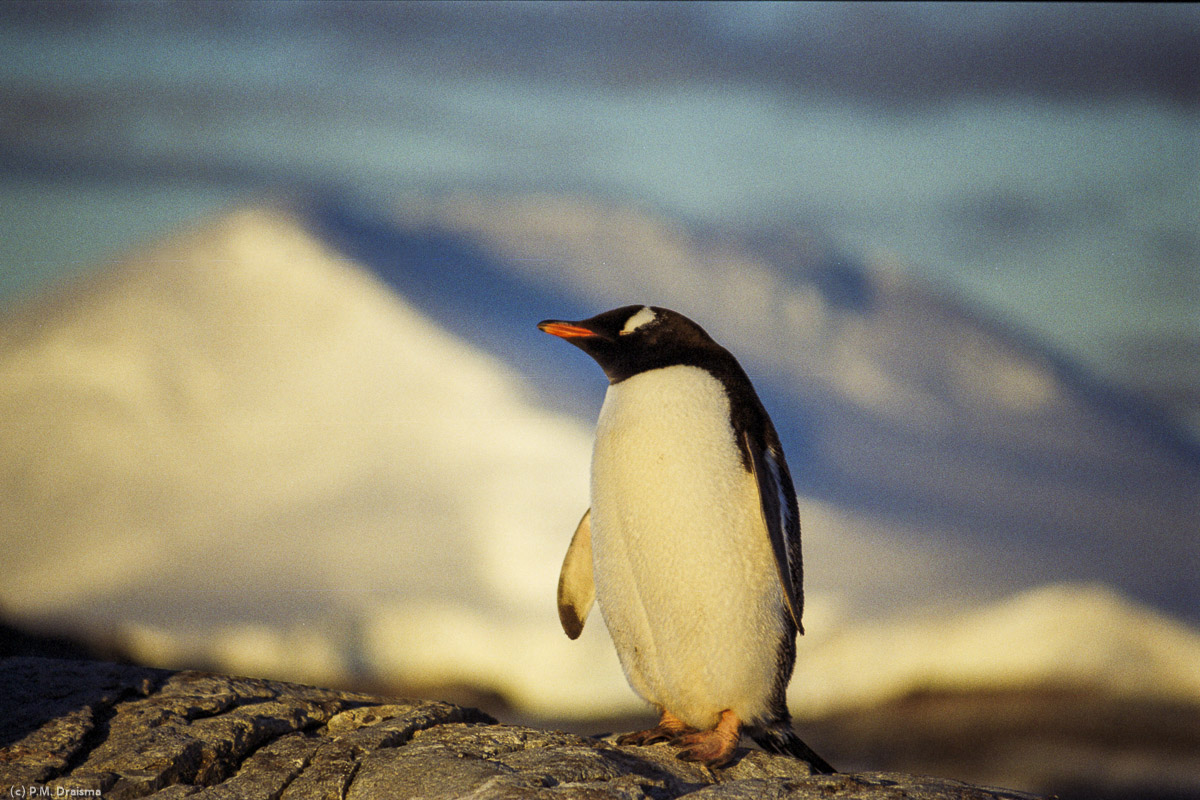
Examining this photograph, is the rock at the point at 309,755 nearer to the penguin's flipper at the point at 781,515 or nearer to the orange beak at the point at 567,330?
the penguin's flipper at the point at 781,515

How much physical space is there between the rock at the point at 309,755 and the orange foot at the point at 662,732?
0.07 meters

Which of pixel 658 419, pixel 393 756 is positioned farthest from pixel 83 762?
pixel 658 419

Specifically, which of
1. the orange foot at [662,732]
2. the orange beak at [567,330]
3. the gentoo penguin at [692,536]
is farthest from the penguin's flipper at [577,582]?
the orange beak at [567,330]

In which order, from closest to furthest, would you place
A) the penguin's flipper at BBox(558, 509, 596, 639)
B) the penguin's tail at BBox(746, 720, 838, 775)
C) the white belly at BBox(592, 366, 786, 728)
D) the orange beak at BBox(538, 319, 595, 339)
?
the white belly at BBox(592, 366, 786, 728)
the penguin's tail at BBox(746, 720, 838, 775)
the orange beak at BBox(538, 319, 595, 339)
the penguin's flipper at BBox(558, 509, 596, 639)

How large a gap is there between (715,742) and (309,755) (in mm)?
1246

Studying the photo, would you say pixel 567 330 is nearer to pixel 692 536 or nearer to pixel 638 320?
pixel 638 320

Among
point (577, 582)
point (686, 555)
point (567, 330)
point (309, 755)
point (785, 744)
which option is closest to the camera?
point (309, 755)

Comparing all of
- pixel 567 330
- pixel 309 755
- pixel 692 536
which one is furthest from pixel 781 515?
pixel 309 755

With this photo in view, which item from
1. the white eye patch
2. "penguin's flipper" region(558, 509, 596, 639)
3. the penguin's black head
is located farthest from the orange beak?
"penguin's flipper" region(558, 509, 596, 639)

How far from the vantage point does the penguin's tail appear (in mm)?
3182

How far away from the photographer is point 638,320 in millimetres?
3322

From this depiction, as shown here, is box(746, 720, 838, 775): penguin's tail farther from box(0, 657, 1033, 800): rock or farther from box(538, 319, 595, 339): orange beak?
box(538, 319, 595, 339): orange beak

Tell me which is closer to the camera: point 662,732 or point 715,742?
point 715,742

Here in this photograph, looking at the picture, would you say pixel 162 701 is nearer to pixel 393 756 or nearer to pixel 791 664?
pixel 393 756
